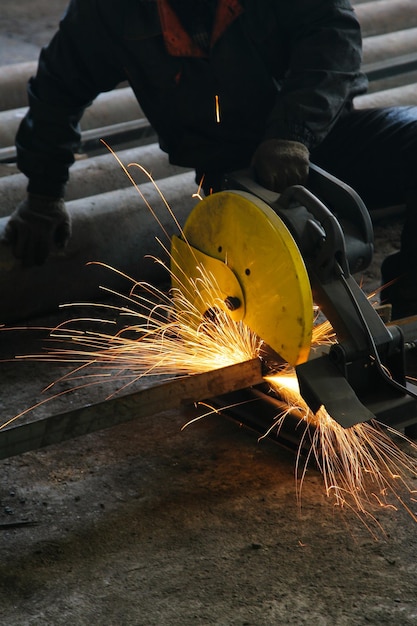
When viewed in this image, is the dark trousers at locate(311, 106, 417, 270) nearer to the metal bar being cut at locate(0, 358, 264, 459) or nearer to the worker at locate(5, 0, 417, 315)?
the worker at locate(5, 0, 417, 315)

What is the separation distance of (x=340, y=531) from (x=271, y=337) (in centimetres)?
56

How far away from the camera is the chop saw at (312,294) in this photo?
2457 millimetres

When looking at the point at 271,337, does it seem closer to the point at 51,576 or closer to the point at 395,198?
the point at 51,576

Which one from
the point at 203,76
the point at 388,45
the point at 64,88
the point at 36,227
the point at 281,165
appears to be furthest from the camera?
the point at 388,45

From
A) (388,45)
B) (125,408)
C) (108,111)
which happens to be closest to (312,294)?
(125,408)

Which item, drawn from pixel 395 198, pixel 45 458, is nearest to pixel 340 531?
pixel 45 458

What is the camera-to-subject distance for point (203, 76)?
3221 millimetres

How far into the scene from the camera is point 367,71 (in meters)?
5.86

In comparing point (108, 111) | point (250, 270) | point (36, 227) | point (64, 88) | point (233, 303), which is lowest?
point (108, 111)

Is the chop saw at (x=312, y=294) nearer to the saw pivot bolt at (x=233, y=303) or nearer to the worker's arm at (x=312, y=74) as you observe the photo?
the saw pivot bolt at (x=233, y=303)

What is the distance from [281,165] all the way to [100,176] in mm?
1655

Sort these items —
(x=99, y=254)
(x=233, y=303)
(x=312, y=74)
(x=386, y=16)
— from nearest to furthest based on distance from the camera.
Answer: (x=233, y=303)
(x=312, y=74)
(x=99, y=254)
(x=386, y=16)

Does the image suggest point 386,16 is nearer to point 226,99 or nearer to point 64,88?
point 226,99

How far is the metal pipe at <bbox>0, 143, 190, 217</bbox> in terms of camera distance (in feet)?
13.1
